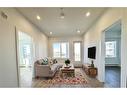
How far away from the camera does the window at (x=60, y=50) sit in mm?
10195

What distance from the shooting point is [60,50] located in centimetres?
1023

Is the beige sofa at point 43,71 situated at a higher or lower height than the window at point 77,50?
lower

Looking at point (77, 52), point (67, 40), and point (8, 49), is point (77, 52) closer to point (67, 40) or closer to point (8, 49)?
point (67, 40)

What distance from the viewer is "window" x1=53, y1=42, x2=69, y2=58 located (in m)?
10.2

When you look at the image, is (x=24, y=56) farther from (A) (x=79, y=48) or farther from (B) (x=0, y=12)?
(B) (x=0, y=12)

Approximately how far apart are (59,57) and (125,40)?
7.78m

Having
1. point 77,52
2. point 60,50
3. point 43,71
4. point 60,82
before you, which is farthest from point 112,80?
point 60,50

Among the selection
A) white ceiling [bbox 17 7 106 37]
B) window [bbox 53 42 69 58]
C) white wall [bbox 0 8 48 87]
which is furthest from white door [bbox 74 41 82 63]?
white wall [bbox 0 8 48 87]

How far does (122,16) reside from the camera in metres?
2.90

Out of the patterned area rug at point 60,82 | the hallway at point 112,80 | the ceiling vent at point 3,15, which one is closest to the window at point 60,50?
the hallway at point 112,80

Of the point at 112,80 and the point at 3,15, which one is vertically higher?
the point at 3,15

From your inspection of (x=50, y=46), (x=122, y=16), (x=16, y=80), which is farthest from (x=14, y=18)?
(x=50, y=46)

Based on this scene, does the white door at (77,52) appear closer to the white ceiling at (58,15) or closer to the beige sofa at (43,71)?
the white ceiling at (58,15)
